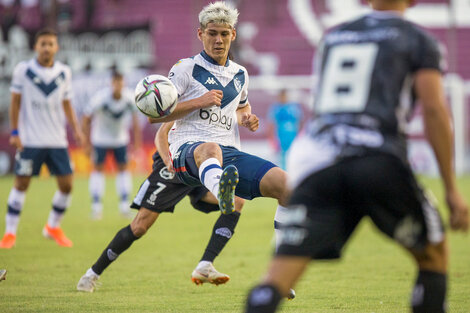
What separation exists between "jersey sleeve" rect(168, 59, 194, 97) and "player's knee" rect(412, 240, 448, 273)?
2905 millimetres

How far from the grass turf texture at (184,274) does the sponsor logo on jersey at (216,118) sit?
4.68ft

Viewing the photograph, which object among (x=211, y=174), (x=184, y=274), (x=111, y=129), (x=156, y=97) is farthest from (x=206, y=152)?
(x=111, y=129)

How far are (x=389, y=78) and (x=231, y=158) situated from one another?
258cm

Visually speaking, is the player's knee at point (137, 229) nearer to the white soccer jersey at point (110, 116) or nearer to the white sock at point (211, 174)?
the white sock at point (211, 174)

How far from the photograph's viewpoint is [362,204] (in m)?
3.46

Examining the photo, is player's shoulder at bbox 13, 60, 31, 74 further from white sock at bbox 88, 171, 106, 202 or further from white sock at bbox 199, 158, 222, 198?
white sock at bbox 199, 158, 222, 198

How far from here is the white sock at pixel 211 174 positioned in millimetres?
5273

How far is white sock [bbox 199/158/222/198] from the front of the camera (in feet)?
17.3

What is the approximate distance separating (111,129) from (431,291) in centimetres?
1112

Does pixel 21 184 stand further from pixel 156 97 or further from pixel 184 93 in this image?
pixel 156 97

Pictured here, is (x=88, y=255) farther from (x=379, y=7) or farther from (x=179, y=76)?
(x=379, y=7)

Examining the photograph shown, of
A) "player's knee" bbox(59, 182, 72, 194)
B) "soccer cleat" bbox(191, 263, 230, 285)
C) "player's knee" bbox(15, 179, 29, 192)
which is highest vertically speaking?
"soccer cleat" bbox(191, 263, 230, 285)

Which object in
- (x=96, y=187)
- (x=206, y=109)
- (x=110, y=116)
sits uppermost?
(x=206, y=109)

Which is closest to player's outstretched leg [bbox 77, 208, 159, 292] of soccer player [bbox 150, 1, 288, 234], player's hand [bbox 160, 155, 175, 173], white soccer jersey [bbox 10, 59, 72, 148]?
player's hand [bbox 160, 155, 175, 173]
